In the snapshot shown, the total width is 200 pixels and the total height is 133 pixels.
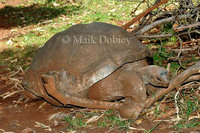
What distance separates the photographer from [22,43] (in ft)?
24.3

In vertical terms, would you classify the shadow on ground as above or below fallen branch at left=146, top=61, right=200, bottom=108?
above

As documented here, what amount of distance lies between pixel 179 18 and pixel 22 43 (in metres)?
3.93

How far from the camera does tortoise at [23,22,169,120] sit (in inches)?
151

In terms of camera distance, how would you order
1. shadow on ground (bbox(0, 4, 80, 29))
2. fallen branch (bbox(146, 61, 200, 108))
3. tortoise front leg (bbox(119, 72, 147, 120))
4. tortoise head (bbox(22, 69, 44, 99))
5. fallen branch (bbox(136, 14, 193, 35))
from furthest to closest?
shadow on ground (bbox(0, 4, 80, 29))
fallen branch (bbox(136, 14, 193, 35))
tortoise head (bbox(22, 69, 44, 99))
fallen branch (bbox(146, 61, 200, 108))
tortoise front leg (bbox(119, 72, 147, 120))

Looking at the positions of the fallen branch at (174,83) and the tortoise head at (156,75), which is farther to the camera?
the fallen branch at (174,83)

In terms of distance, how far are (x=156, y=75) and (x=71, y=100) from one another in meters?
1.15

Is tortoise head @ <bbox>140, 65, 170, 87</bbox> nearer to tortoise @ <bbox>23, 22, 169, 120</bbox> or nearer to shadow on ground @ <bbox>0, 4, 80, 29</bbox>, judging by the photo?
tortoise @ <bbox>23, 22, 169, 120</bbox>

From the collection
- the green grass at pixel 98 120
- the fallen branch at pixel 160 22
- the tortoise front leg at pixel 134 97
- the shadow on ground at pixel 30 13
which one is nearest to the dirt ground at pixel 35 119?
Result: the green grass at pixel 98 120

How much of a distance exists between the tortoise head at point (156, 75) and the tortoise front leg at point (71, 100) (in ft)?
1.67

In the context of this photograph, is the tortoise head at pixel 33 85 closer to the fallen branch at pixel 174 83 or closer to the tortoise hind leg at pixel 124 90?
the tortoise hind leg at pixel 124 90

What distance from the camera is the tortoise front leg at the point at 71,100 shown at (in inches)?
156

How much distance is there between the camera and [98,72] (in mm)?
3865

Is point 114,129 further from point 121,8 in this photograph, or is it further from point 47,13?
point 47,13

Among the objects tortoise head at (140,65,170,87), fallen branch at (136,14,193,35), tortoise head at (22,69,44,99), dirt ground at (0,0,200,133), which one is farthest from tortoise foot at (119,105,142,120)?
fallen branch at (136,14,193,35)
